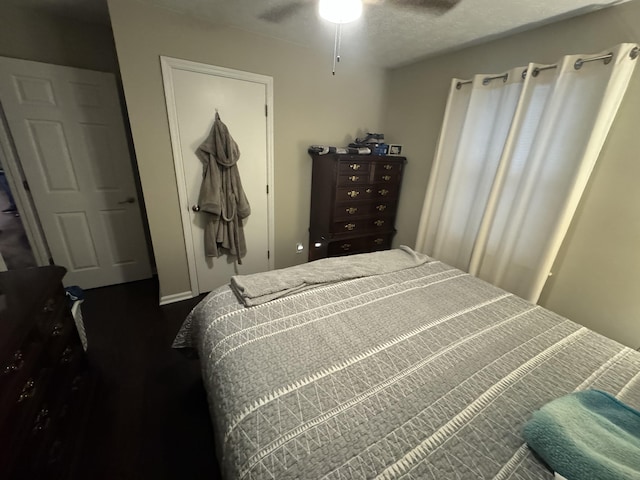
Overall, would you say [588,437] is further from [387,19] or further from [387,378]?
[387,19]

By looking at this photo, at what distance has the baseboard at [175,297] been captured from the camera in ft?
7.87

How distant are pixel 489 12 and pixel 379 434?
7.79 ft

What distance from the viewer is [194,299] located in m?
2.52

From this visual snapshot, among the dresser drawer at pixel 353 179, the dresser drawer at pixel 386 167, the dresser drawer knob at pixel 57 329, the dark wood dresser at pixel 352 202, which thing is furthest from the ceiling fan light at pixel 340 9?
the dresser drawer knob at pixel 57 329

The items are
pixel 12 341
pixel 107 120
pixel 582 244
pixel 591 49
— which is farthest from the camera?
pixel 107 120

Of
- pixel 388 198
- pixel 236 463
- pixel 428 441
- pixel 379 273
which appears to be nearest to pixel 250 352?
pixel 236 463

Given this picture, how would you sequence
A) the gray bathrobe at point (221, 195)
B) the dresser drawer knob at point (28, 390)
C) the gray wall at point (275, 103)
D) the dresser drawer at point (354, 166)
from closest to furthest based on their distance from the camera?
the dresser drawer knob at point (28, 390) < the gray wall at point (275, 103) < the gray bathrobe at point (221, 195) < the dresser drawer at point (354, 166)

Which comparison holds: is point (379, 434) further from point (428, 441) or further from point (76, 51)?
point (76, 51)

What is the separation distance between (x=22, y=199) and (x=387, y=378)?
3.18m

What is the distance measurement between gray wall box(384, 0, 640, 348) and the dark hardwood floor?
100 inches

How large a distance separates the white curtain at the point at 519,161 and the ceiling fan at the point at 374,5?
0.71 metres

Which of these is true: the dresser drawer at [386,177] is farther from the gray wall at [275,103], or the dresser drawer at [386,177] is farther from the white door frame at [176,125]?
the white door frame at [176,125]

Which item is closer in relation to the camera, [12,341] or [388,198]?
[12,341]

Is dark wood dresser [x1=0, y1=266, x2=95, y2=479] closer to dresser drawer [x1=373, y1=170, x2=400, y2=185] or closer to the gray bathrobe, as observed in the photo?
the gray bathrobe
